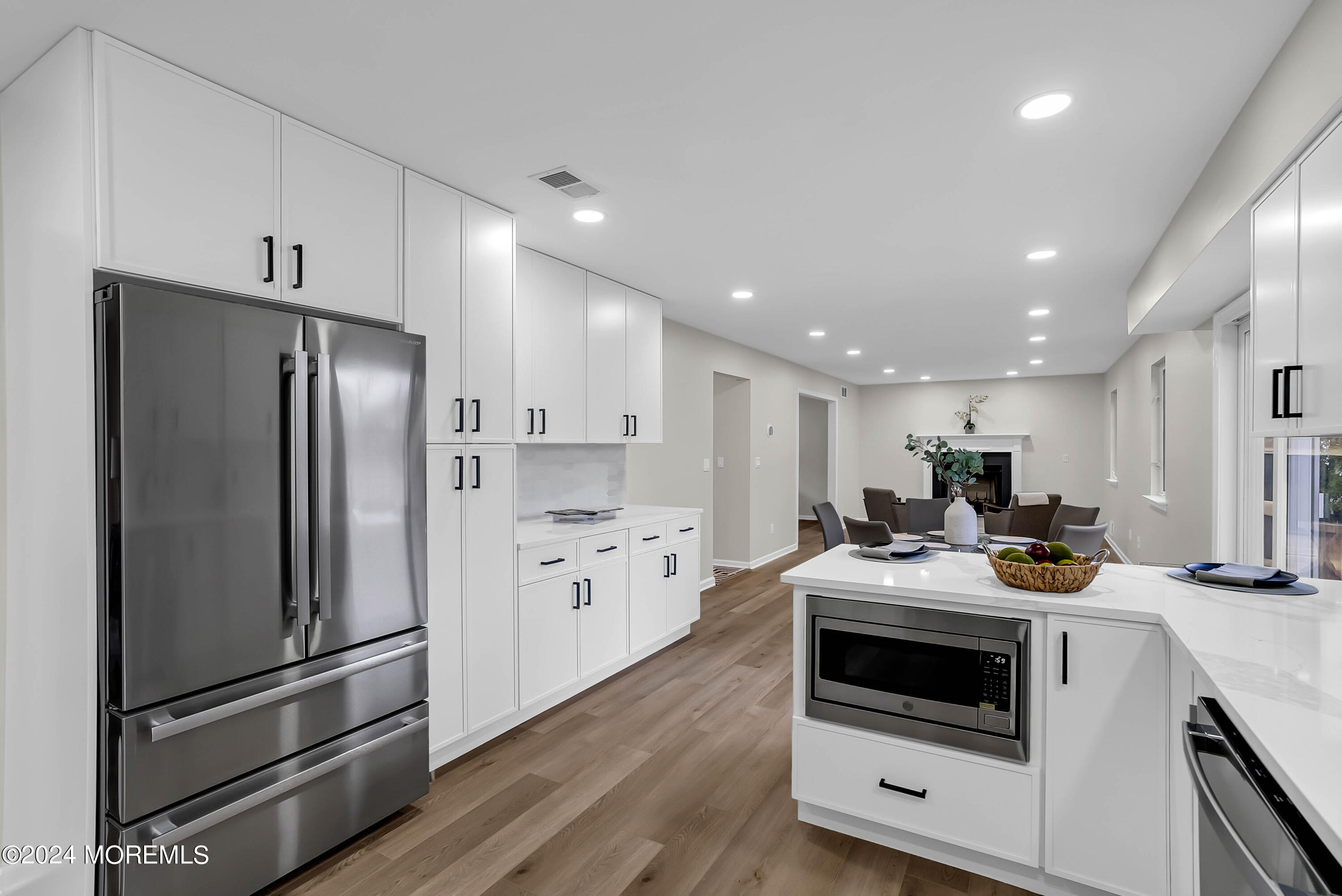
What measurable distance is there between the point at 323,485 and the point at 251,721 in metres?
0.71

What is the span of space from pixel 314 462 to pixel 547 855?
150 cm

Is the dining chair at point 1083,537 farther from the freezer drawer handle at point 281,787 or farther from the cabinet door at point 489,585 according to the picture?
the freezer drawer handle at point 281,787

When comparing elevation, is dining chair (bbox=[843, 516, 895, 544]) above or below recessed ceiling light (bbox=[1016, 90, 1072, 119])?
below

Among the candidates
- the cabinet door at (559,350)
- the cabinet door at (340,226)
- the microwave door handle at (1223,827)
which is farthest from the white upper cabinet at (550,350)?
the microwave door handle at (1223,827)

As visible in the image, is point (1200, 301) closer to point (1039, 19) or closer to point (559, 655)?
point (1039, 19)

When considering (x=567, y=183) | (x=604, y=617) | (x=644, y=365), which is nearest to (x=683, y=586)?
(x=604, y=617)

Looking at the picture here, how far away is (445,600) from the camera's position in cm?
265

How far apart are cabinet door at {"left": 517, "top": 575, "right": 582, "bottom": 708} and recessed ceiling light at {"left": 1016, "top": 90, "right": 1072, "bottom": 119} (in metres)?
2.72

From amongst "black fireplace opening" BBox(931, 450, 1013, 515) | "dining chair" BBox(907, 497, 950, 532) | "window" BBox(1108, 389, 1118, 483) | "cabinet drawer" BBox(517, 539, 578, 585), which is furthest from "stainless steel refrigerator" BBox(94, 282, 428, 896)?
"black fireplace opening" BBox(931, 450, 1013, 515)

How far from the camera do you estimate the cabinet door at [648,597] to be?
157 inches

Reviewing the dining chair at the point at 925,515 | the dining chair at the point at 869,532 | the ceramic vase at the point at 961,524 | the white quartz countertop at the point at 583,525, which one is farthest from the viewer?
the dining chair at the point at 925,515

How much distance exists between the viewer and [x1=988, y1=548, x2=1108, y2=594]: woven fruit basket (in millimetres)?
1967

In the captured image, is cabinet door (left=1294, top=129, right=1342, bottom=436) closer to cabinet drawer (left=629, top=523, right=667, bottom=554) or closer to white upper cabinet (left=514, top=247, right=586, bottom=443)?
white upper cabinet (left=514, top=247, right=586, bottom=443)

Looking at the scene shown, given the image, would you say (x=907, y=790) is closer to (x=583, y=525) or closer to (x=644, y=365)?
(x=583, y=525)
